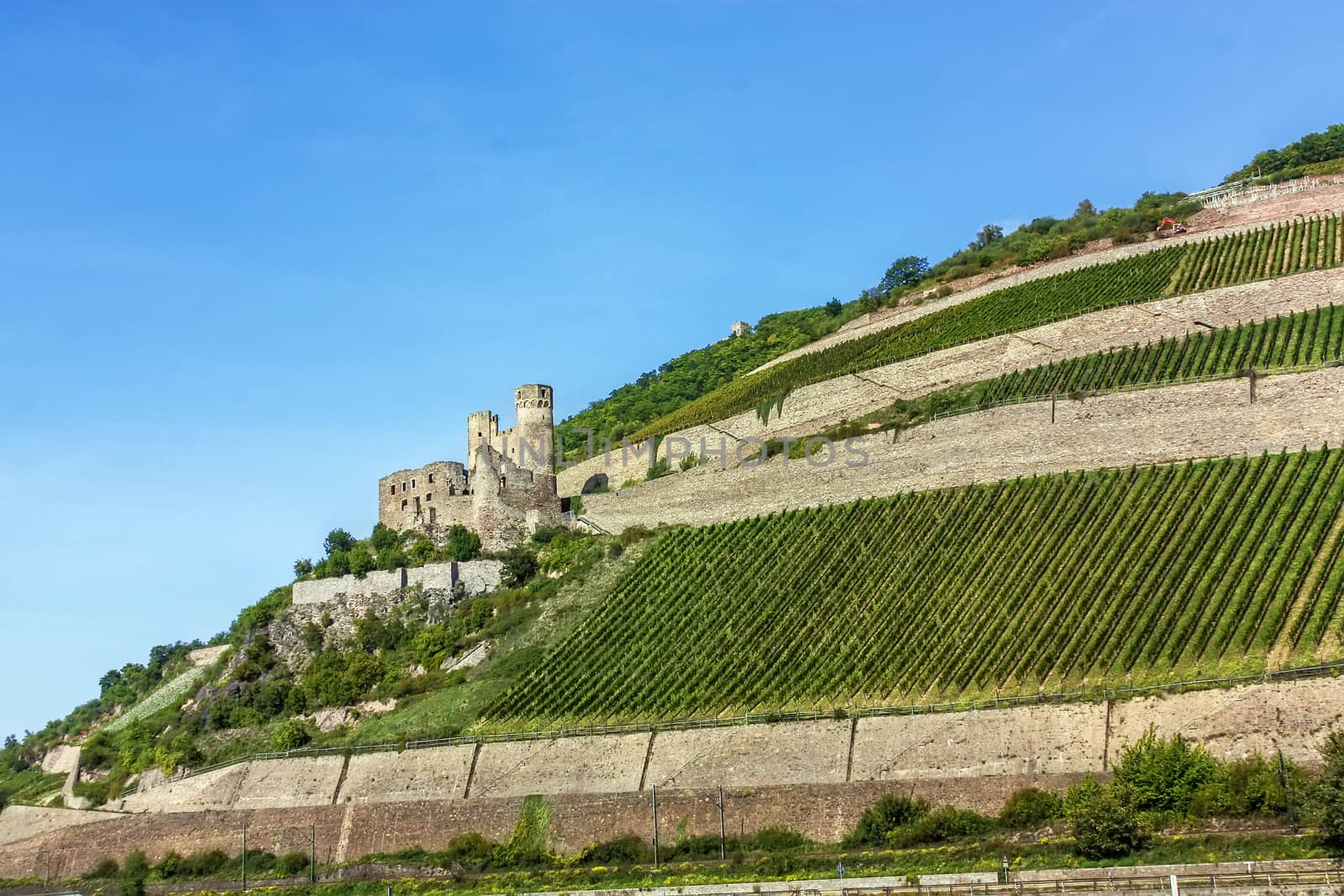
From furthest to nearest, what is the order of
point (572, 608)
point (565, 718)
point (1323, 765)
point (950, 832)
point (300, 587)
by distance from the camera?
1. point (300, 587)
2. point (572, 608)
3. point (565, 718)
4. point (950, 832)
5. point (1323, 765)

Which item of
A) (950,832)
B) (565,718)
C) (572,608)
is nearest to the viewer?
(950,832)

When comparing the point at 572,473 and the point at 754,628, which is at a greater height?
the point at 572,473

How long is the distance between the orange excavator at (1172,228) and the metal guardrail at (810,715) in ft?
104

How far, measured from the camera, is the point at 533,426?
56281mm

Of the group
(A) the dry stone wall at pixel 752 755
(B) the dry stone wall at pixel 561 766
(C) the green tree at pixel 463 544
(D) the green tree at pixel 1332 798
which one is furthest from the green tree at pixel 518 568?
(D) the green tree at pixel 1332 798

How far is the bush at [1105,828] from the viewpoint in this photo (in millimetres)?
24203

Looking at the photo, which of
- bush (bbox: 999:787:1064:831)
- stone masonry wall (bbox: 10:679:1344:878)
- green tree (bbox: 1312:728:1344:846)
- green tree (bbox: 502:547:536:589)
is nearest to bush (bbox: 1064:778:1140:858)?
bush (bbox: 999:787:1064:831)

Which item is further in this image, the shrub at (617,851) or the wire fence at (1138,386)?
the wire fence at (1138,386)

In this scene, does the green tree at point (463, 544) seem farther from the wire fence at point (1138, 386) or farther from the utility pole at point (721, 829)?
the utility pole at point (721, 829)

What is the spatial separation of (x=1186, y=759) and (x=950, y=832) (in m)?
4.50

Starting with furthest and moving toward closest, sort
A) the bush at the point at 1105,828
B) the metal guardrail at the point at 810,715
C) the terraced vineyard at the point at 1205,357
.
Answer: the terraced vineyard at the point at 1205,357 < the metal guardrail at the point at 810,715 < the bush at the point at 1105,828

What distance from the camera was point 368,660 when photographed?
4588 centimetres

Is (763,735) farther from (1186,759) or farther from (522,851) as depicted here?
(1186,759)

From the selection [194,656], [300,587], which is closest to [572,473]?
[300,587]
